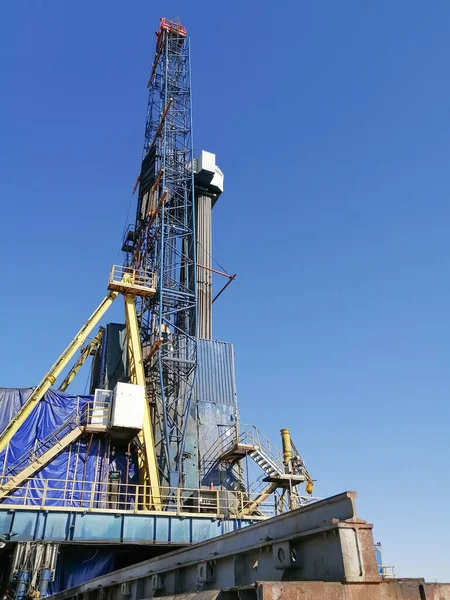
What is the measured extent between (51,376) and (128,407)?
4261 millimetres

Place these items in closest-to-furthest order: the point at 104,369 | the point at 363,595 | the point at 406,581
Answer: the point at 363,595 → the point at 406,581 → the point at 104,369

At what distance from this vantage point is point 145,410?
2536cm

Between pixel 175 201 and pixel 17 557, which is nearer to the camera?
pixel 17 557

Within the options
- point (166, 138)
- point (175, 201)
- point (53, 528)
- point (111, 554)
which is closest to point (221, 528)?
point (111, 554)

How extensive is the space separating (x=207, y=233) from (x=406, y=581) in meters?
33.6

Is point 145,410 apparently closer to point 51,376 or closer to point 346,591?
point 51,376

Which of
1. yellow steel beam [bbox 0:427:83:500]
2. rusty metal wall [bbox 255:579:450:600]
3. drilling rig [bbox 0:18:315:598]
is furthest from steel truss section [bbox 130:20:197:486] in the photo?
rusty metal wall [bbox 255:579:450:600]

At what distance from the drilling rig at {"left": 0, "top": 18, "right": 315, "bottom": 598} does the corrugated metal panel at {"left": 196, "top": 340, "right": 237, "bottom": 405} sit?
70mm

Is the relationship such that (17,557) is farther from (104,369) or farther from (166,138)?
(166,138)

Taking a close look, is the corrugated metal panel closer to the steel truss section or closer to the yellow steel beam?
the steel truss section

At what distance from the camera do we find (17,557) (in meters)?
17.5

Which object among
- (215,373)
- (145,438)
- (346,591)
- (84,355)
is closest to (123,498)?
(145,438)

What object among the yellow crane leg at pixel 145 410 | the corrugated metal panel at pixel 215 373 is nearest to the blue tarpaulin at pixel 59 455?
the yellow crane leg at pixel 145 410

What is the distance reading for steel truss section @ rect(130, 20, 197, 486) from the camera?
2781 cm
